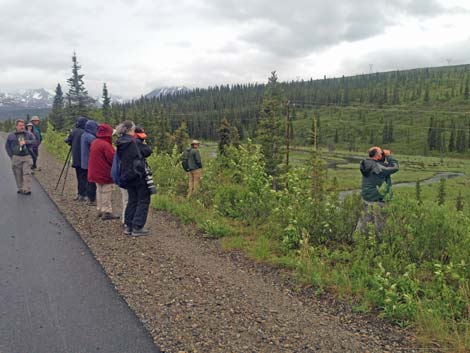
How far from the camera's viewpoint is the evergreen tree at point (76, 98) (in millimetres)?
43625

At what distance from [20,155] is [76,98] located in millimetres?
40298

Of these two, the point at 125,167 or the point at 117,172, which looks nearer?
the point at 125,167

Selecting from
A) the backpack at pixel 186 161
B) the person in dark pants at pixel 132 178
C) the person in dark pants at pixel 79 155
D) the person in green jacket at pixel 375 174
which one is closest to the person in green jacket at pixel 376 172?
the person in green jacket at pixel 375 174

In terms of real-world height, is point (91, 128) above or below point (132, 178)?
above

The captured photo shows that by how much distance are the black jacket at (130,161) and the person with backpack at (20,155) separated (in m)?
4.96

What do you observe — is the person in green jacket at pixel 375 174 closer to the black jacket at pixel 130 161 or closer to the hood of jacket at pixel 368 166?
the hood of jacket at pixel 368 166

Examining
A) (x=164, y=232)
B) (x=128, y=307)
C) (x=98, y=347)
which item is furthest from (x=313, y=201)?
(x=98, y=347)

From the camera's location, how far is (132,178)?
662 centimetres

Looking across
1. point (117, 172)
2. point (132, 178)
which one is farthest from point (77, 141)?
point (132, 178)

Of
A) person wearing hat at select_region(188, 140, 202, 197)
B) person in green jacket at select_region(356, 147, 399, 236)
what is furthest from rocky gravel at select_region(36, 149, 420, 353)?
person wearing hat at select_region(188, 140, 202, 197)

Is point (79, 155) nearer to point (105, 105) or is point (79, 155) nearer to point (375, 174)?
point (375, 174)

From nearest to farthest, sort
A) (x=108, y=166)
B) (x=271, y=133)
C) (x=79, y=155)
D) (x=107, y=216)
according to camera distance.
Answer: (x=107, y=216), (x=108, y=166), (x=79, y=155), (x=271, y=133)

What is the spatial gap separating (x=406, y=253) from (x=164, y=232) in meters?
4.13

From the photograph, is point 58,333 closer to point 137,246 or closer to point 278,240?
point 137,246
